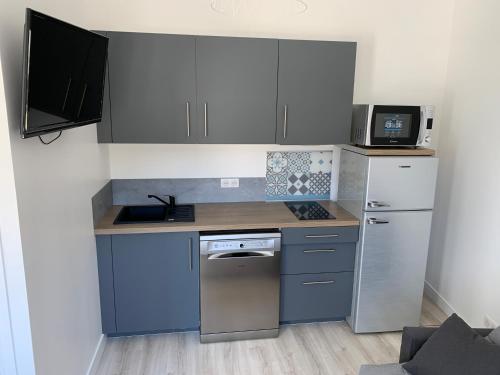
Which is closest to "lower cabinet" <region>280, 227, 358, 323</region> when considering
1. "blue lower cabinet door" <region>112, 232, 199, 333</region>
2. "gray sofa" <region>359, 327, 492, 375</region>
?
"blue lower cabinet door" <region>112, 232, 199, 333</region>

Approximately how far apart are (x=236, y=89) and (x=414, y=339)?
178 cm

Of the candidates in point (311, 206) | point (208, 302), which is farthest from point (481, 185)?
point (208, 302)

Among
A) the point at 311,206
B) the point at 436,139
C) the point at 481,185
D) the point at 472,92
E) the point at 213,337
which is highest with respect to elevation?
the point at 472,92

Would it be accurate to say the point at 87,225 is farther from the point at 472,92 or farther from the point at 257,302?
the point at 472,92

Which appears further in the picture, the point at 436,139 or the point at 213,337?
the point at 436,139

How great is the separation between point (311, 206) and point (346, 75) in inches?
40.2

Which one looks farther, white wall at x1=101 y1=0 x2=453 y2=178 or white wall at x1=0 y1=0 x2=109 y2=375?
white wall at x1=101 y1=0 x2=453 y2=178

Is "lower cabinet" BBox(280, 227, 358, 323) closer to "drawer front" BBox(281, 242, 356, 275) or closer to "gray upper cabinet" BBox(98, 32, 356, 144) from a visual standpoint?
"drawer front" BBox(281, 242, 356, 275)

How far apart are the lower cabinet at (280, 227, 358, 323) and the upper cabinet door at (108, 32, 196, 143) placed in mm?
1062

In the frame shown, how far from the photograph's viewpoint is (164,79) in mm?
2463

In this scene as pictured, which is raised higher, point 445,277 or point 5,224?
point 5,224

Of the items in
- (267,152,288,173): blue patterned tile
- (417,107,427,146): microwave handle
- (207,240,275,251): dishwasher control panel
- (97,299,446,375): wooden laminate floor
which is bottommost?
(97,299,446,375): wooden laminate floor

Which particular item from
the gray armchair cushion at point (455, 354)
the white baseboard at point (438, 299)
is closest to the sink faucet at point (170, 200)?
the gray armchair cushion at point (455, 354)

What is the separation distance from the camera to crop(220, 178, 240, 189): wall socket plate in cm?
306
